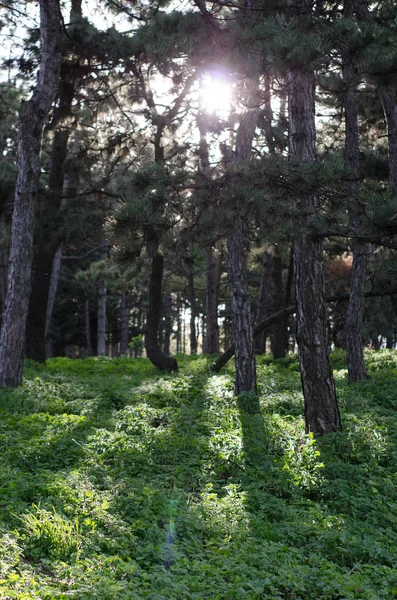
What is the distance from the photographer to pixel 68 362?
62.5 ft

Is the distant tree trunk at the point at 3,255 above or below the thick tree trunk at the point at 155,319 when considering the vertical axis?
above

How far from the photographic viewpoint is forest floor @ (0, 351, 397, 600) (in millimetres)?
4391

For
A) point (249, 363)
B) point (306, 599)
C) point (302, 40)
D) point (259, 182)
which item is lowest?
point (306, 599)

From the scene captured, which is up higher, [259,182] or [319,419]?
[259,182]

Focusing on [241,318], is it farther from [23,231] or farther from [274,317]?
[23,231]

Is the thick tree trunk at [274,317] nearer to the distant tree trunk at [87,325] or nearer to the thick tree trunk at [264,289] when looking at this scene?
the thick tree trunk at [264,289]

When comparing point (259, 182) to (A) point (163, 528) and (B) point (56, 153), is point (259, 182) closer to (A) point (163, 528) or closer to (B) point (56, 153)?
(A) point (163, 528)

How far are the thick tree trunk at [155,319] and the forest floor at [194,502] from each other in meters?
6.23

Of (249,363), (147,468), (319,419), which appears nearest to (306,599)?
(147,468)

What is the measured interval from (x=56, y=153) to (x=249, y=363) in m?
8.92

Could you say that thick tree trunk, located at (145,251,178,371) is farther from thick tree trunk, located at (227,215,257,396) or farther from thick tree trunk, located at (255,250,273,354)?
thick tree trunk, located at (227,215,257,396)

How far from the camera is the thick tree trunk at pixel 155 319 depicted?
54.1 ft

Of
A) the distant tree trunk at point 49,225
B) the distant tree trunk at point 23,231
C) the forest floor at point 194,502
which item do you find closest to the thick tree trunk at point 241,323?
the forest floor at point 194,502

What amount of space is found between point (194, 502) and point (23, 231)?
287 inches
